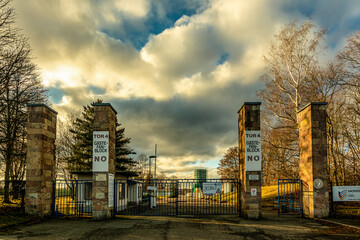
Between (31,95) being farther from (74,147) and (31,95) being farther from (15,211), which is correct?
(74,147)

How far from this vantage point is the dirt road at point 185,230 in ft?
33.6

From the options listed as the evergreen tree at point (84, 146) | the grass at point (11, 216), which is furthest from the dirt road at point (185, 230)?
the evergreen tree at point (84, 146)

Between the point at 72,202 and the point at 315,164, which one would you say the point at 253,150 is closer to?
the point at 315,164

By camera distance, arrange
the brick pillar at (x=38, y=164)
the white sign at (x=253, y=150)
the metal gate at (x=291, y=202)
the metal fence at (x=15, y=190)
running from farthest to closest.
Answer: the metal fence at (x=15, y=190), the metal gate at (x=291, y=202), the brick pillar at (x=38, y=164), the white sign at (x=253, y=150)

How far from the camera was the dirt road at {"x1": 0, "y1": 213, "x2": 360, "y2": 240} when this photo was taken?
10.2 meters

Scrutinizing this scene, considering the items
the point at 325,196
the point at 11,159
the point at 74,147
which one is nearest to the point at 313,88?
the point at 325,196

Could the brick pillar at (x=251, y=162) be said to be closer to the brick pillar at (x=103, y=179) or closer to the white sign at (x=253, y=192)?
the white sign at (x=253, y=192)

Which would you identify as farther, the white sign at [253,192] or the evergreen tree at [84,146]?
the evergreen tree at [84,146]

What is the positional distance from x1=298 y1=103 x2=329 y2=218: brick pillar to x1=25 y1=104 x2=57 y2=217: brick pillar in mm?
14566

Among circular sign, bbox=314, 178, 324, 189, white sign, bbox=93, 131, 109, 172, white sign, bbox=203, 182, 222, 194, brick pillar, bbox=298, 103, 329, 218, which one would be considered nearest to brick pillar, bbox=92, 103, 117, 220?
white sign, bbox=93, 131, 109, 172

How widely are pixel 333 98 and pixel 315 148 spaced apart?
1148 centimetres

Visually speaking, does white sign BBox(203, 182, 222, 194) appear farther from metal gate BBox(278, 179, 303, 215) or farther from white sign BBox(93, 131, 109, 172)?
white sign BBox(93, 131, 109, 172)

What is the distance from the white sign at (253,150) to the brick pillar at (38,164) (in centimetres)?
1135

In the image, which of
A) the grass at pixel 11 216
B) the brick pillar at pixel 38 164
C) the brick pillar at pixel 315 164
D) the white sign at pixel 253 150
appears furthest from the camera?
the brick pillar at pixel 38 164
